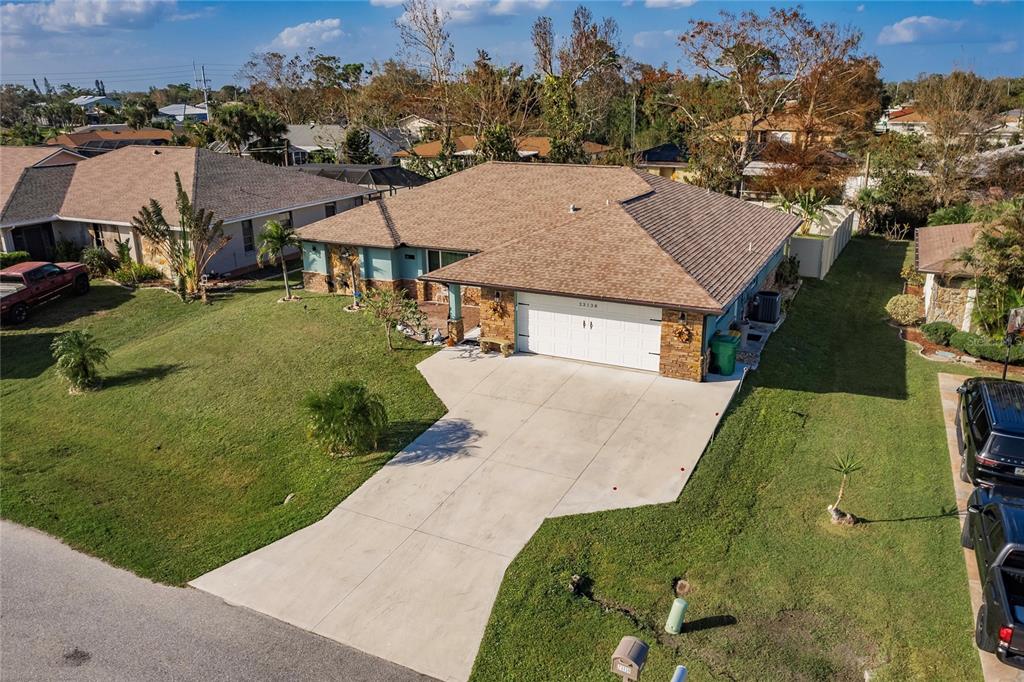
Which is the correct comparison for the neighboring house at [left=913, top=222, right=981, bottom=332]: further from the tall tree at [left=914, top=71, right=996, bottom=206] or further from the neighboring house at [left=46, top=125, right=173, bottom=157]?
the neighboring house at [left=46, top=125, right=173, bottom=157]

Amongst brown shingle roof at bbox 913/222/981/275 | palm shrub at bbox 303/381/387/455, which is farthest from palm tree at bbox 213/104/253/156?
brown shingle roof at bbox 913/222/981/275

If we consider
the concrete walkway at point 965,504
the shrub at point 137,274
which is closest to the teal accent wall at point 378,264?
the shrub at point 137,274

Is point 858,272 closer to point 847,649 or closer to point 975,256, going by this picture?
point 975,256

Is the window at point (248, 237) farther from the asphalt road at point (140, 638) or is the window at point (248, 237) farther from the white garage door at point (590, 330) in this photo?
the asphalt road at point (140, 638)

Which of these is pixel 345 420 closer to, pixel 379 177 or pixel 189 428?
pixel 189 428

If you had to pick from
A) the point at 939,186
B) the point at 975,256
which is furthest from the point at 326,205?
the point at 939,186

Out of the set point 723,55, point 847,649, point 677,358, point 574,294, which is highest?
point 723,55
